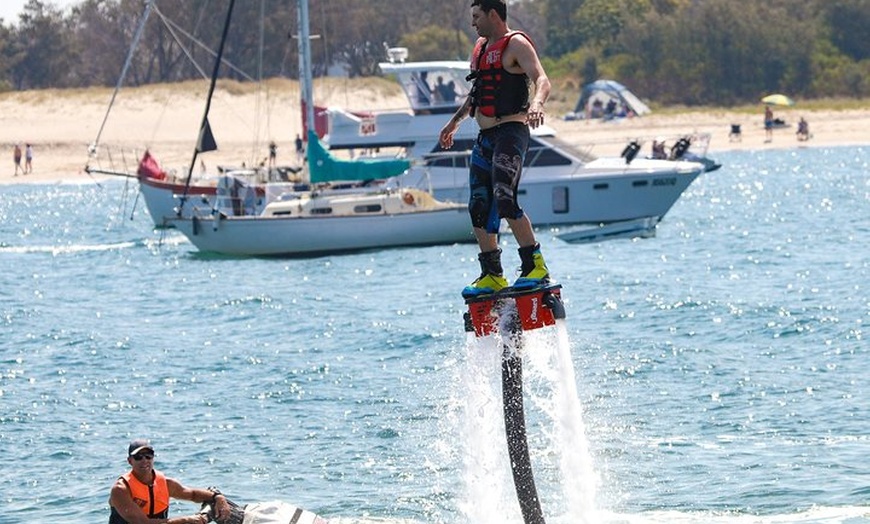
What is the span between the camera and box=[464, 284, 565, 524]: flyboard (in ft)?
43.8

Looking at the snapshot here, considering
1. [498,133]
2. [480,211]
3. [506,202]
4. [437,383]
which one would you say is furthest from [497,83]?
[437,383]

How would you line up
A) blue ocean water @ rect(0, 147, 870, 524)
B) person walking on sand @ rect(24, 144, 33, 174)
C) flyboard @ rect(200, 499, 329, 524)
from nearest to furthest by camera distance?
flyboard @ rect(200, 499, 329, 524)
blue ocean water @ rect(0, 147, 870, 524)
person walking on sand @ rect(24, 144, 33, 174)

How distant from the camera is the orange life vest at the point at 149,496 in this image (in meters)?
15.7

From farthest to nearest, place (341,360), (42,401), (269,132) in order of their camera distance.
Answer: (269,132) → (341,360) → (42,401)

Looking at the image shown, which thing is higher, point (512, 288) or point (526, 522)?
point (512, 288)

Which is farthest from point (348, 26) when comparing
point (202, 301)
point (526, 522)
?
point (526, 522)

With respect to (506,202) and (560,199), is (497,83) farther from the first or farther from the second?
(560,199)

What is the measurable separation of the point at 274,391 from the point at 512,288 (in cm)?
1513

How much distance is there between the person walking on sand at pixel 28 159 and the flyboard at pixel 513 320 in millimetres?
76371

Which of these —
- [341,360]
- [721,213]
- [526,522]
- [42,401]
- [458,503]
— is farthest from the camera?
[721,213]

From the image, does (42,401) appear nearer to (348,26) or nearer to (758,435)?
(758,435)

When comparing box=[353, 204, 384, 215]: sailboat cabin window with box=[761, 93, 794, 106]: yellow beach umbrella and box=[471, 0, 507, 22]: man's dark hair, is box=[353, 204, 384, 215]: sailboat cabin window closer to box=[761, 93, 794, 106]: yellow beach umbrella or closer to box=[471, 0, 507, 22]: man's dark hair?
box=[471, 0, 507, 22]: man's dark hair

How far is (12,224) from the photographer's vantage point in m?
69.1

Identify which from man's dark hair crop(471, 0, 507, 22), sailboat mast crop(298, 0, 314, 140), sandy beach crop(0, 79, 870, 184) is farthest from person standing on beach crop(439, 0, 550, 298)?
sandy beach crop(0, 79, 870, 184)
